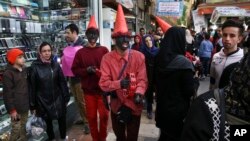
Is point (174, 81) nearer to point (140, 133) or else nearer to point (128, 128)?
point (128, 128)

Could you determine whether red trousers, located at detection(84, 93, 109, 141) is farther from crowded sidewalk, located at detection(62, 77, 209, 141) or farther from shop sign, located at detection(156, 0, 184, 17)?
shop sign, located at detection(156, 0, 184, 17)

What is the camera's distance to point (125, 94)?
3.33m

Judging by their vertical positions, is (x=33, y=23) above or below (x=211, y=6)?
below

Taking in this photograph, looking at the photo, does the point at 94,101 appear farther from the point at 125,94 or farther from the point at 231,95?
the point at 231,95

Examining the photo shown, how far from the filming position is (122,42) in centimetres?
342

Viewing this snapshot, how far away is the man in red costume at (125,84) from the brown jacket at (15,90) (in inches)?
50.8

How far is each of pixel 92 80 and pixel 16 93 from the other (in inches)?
45.1

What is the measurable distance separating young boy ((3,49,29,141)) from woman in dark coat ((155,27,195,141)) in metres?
2.06

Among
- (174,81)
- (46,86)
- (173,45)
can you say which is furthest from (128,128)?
(46,86)

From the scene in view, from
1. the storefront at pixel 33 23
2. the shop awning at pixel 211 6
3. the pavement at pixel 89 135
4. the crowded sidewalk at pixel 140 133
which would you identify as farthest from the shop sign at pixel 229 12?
the crowded sidewalk at pixel 140 133

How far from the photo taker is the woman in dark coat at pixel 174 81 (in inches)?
116

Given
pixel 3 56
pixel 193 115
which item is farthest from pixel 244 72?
pixel 3 56

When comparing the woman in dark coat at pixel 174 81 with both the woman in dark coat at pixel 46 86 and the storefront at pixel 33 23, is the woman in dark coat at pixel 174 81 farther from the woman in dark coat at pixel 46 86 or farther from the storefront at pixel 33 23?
the storefront at pixel 33 23

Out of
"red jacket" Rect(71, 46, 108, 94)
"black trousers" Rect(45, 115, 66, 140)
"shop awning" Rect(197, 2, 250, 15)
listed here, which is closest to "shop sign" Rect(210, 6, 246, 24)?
"shop awning" Rect(197, 2, 250, 15)
